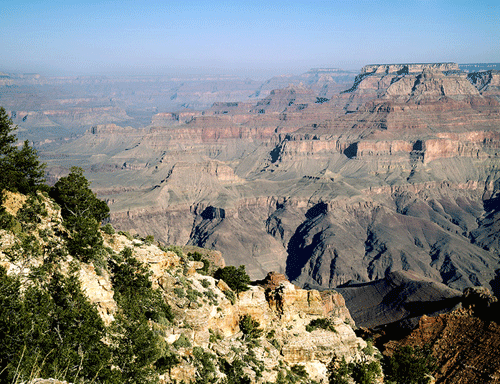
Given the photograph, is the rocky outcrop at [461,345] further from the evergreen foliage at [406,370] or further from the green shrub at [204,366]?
the green shrub at [204,366]

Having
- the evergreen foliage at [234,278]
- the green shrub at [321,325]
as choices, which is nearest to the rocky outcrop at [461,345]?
the green shrub at [321,325]

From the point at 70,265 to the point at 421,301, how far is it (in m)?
69.0

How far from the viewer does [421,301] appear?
7975 centimetres

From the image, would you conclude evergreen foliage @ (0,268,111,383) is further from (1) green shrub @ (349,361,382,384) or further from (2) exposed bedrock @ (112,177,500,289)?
(2) exposed bedrock @ (112,177,500,289)

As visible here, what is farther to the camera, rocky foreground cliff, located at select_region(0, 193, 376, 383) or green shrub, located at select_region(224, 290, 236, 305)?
green shrub, located at select_region(224, 290, 236, 305)

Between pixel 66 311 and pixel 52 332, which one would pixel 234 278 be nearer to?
pixel 66 311

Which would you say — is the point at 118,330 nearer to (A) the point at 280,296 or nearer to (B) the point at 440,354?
(A) the point at 280,296

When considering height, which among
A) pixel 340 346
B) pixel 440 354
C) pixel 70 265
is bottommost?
pixel 440 354

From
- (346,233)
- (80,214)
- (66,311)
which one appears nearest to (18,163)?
(80,214)

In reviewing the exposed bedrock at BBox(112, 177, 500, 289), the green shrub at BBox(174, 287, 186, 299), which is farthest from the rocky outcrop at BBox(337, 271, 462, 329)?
the green shrub at BBox(174, 287, 186, 299)

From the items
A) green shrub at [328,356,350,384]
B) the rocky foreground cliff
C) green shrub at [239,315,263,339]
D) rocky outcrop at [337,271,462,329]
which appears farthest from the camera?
rocky outcrop at [337,271,462,329]

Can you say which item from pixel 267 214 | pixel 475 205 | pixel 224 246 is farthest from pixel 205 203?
pixel 475 205

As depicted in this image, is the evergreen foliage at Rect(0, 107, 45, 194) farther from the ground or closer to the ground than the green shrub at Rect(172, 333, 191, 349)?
farther from the ground

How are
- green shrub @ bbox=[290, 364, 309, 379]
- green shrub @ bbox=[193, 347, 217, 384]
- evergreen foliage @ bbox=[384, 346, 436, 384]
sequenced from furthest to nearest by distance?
evergreen foliage @ bbox=[384, 346, 436, 384]
green shrub @ bbox=[290, 364, 309, 379]
green shrub @ bbox=[193, 347, 217, 384]
